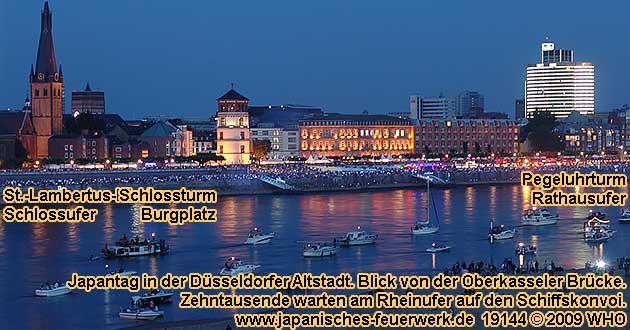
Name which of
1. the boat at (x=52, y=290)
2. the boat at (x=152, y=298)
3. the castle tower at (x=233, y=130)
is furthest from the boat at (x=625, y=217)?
the castle tower at (x=233, y=130)

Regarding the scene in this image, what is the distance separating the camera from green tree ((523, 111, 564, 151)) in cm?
7925

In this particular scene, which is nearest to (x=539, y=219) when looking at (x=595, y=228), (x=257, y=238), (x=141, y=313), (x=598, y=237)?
(x=595, y=228)

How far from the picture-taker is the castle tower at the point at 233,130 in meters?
62.0

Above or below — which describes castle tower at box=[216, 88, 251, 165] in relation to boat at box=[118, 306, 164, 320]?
above

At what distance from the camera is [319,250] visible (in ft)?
83.8

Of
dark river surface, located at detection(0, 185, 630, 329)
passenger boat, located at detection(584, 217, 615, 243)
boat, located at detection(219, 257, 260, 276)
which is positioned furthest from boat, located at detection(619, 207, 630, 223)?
boat, located at detection(219, 257, 260, 276)

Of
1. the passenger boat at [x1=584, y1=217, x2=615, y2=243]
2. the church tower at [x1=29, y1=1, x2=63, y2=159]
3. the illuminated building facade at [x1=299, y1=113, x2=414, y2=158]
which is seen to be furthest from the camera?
the illuminated building facade at [x1=299, y1=113, x2=414, y2=158]

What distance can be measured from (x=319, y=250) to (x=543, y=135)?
2213 inches

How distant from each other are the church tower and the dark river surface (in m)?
19.1

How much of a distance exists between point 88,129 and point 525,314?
154ft

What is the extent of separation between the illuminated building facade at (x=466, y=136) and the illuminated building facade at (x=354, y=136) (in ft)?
4.18

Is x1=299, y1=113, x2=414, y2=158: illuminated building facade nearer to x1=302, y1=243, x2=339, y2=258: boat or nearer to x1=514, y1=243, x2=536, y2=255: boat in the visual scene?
x1=302, y1=243, x2=339, y2=258: boat

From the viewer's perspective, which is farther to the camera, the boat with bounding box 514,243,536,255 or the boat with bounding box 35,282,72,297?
the boat with bounding box 514,243,536,255

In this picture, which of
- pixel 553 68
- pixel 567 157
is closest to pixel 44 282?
pixel 567 157
